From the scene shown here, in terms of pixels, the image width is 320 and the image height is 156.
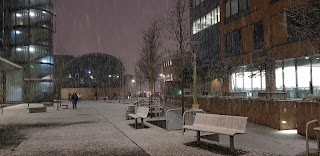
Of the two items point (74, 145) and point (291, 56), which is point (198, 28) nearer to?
point (291, 56)

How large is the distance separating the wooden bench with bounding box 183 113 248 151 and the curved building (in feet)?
239

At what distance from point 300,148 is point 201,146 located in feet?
12.1

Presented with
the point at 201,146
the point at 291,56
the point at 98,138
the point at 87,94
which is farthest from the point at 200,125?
the point at 87,94

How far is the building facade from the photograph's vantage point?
1031 inches

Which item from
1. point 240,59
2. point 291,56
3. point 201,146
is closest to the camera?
point 201,146

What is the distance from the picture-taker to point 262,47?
1194 inches

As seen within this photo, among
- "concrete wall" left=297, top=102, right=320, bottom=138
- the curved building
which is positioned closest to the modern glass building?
the curved building

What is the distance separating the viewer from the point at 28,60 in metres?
54.9

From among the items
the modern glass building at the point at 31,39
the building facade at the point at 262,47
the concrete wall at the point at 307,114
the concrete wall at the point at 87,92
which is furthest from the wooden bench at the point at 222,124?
the concrete wall at the point at 87,92

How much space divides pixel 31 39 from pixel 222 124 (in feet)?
172

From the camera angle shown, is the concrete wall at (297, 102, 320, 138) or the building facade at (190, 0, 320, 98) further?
the building facade at (190, 0, 320, 98)

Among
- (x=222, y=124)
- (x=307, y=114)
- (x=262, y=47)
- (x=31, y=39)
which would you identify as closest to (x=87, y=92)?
(x=31, y=39)

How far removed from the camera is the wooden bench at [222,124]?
850 centimetres

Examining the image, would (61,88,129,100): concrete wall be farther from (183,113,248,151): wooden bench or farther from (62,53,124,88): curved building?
(183,113,248,151): wooden bench
